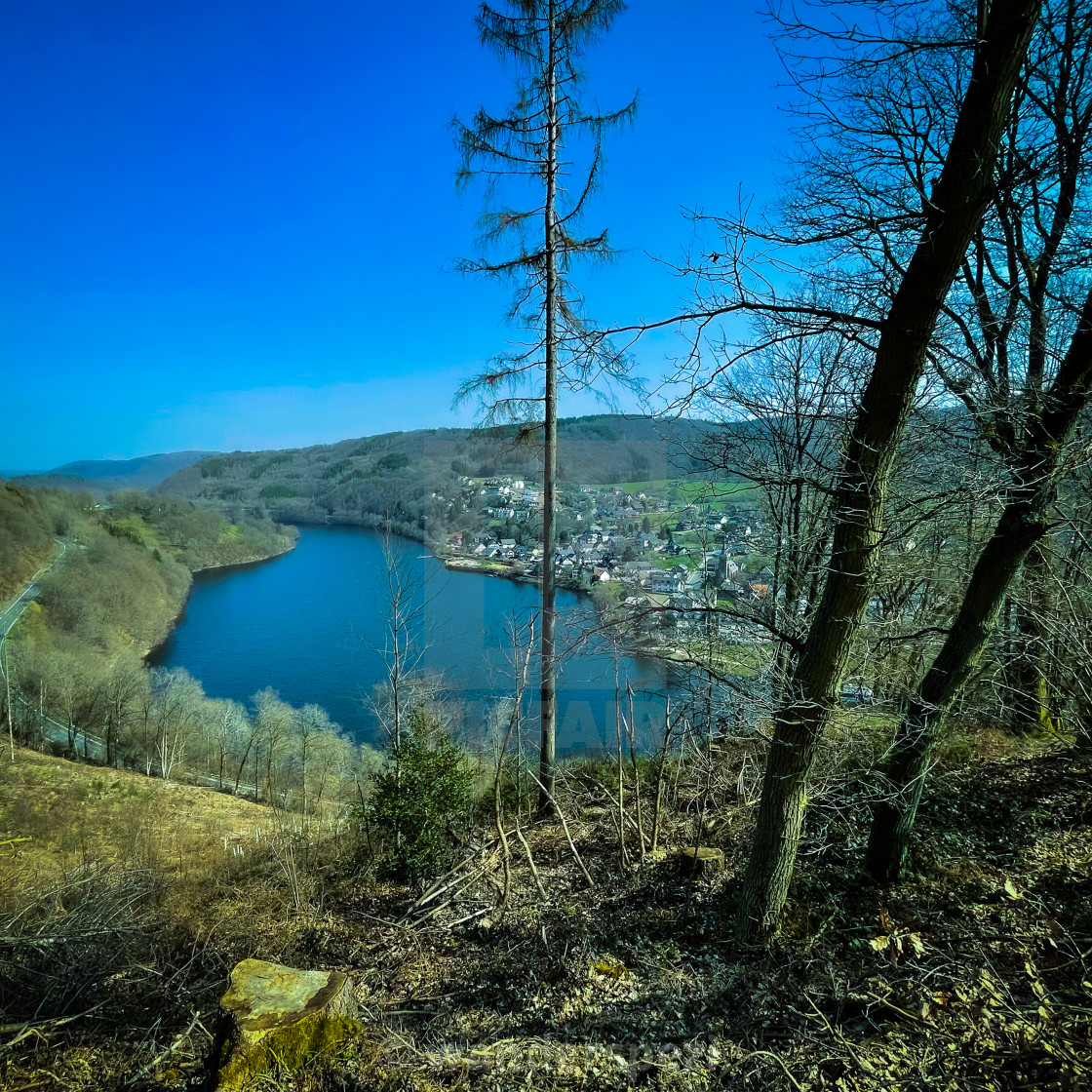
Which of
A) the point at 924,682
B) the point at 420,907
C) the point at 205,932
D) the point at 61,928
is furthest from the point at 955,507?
the point at 205,932

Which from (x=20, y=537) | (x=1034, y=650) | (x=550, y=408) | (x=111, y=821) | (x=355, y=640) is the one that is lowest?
(x=111, y=821)

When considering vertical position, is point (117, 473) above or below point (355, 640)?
above

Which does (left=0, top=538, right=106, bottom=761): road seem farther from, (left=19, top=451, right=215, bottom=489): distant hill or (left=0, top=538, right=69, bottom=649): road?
(left=19, top=451, right=215, bottom=489): distant hill

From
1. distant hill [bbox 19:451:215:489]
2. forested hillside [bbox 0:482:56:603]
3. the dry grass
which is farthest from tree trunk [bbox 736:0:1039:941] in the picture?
distant hill [bbox 19:451:215:489]

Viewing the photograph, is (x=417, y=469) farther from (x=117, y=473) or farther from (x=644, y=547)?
(x=117, y=473)

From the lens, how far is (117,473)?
4722 cm

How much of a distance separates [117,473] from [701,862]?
182ft

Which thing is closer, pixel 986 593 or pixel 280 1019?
pixel 280 1019

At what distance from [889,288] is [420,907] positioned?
6.60 meters

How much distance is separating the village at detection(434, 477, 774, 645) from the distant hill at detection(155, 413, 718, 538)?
0.36m

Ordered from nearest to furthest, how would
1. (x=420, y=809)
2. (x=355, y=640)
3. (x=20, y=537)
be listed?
(x=420, y=809)
(x=20, y=537)
(x=355, y=640)

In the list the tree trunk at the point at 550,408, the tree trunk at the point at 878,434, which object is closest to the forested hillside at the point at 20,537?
the tree trunk at the point at 550,408

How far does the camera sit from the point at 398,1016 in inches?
149

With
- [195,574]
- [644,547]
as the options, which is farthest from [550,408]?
[195,574]
